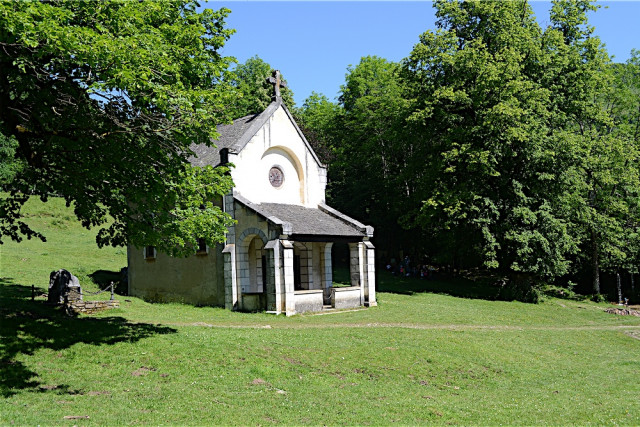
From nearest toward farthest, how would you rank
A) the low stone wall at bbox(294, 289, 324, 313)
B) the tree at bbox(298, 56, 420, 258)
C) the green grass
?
the green grass < the low stone wall at bbox(294, 289, 324, 313) < the tree at bbox(298, 56, 420, 258)

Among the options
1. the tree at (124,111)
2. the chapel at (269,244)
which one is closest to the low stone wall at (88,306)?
the tree at (124,111)

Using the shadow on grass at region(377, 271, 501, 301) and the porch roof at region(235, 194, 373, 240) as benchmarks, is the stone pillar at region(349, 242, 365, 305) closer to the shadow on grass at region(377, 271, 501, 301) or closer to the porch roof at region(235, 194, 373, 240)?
the porch roof at region(235, 194, 373, 240)

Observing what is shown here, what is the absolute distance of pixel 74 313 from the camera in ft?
67.6

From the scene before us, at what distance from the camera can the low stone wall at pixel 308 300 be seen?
1006 inches

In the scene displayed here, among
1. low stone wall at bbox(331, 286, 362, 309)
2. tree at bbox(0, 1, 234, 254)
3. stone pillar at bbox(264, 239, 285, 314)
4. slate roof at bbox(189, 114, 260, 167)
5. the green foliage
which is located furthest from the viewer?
slate roof at bbox(189, 114, 260, 167)

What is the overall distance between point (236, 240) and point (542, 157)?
65.1ft

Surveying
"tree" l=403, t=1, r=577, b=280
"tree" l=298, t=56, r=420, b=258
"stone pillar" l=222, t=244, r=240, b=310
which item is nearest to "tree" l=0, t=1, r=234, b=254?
"stone pillar" l=222, t=244, r=240, b=310

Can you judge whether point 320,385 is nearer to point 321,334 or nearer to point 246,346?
point 246,346

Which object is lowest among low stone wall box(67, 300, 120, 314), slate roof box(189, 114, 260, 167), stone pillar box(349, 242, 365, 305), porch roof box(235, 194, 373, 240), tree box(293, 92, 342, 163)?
low stone wall box(67, 300, 120, 314)

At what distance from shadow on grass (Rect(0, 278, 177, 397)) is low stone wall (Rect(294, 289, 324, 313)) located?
806 centimetres

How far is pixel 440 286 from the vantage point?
41250mm

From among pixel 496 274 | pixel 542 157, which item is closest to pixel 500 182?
pixel 542 157

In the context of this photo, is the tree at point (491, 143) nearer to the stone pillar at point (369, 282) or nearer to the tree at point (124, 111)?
the stone pillar at point (369, 282)

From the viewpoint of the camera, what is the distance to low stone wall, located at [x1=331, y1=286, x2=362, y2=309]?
27297 millimetres
